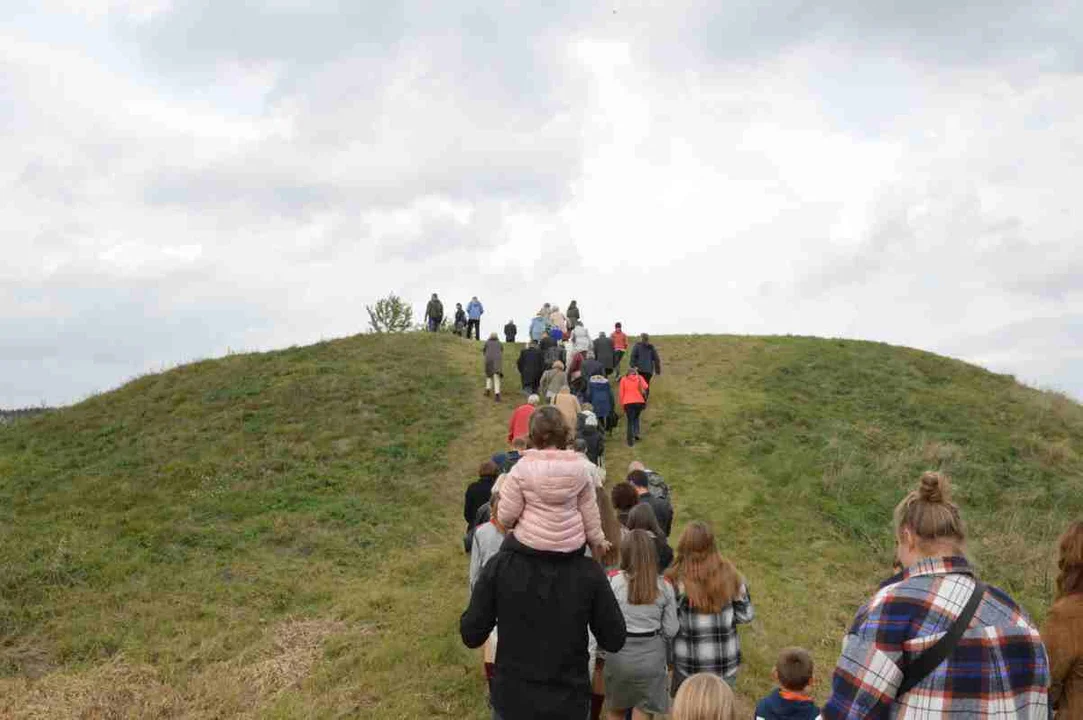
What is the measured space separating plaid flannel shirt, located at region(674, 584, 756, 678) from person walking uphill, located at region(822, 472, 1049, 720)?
2507mm

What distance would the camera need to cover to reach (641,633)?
5.36 m

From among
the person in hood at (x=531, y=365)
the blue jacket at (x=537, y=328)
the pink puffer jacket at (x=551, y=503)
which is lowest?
the pink puffer jacket at (x=551, y=503)

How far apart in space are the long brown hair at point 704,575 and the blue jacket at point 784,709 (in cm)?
98

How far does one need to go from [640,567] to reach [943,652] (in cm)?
267

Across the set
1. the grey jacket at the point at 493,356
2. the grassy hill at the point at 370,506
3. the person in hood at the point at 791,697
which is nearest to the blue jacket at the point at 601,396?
the grassy hill at the point at 370,506

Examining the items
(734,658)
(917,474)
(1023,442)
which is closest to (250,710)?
(734,658)

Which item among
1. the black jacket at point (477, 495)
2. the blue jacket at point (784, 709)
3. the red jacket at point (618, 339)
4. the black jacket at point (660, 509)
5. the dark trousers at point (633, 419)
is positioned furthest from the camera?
the red jacket at point (618, 339)

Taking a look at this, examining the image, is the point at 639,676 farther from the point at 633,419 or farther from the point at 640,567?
the point at 633,419

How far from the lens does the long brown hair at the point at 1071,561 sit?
11.7 feet

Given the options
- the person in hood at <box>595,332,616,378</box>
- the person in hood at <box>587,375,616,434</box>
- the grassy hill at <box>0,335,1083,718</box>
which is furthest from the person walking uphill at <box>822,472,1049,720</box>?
the person in hood at <box>595,332,616,378</box>

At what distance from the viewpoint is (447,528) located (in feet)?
44.8

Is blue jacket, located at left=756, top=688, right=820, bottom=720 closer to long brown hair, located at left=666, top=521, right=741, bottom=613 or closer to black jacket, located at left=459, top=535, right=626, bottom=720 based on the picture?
long brown hair, located at left=666, top=521, right=741, bottom=613

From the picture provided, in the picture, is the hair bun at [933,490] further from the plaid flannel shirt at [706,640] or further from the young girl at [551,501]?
the plaid flannel shirt at [706,640]

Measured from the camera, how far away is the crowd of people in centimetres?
293
